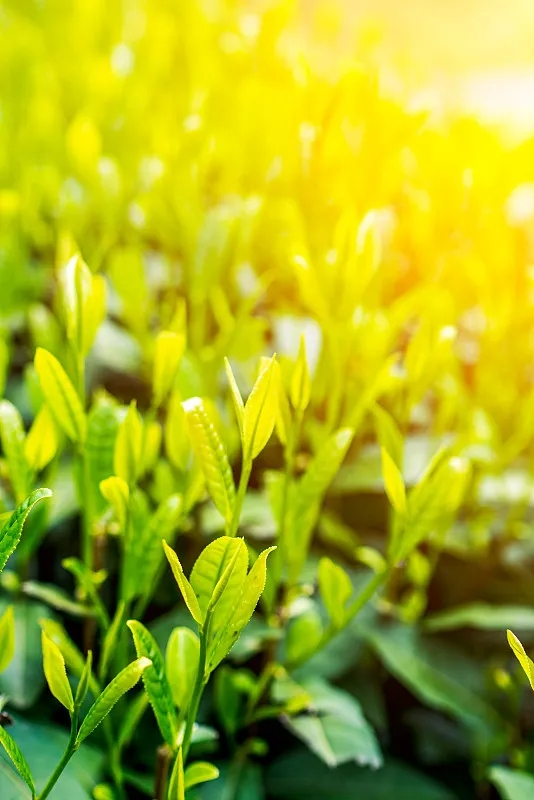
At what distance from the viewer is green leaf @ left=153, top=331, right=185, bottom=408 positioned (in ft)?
1.74

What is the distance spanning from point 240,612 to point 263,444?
0.10 m

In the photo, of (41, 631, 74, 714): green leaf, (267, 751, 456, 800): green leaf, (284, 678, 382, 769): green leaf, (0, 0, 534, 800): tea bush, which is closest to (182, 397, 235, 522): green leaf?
(0, 0, 534, 800): tea bush

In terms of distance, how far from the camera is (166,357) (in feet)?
1.76

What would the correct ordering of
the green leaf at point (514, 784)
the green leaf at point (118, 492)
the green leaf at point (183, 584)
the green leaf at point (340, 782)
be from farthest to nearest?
the green leaf at point (340, 782), the green leaf at point (514, 784), the green leaf at point (118, 492), the green leaf at point (183, 584)

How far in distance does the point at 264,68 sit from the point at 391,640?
908mm

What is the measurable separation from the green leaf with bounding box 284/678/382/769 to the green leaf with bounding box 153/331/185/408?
276mm

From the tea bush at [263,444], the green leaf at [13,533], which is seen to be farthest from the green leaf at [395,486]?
the green leaf at [13,533]

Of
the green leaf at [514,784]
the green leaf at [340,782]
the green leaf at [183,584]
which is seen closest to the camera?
the green leaf at [183,584]

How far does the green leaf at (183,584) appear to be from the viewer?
357 mm

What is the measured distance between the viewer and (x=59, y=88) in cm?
133

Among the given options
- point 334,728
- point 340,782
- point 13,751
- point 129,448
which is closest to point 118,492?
→ point 129,448

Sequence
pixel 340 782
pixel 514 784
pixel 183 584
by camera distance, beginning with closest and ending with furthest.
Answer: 1. pixel 183 584
2. pixel 514 784
3. pixel 340 782

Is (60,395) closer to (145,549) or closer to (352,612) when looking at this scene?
(145,549)

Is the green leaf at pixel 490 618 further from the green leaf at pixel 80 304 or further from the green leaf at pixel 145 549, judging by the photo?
the green leaf at pixel 80 304
